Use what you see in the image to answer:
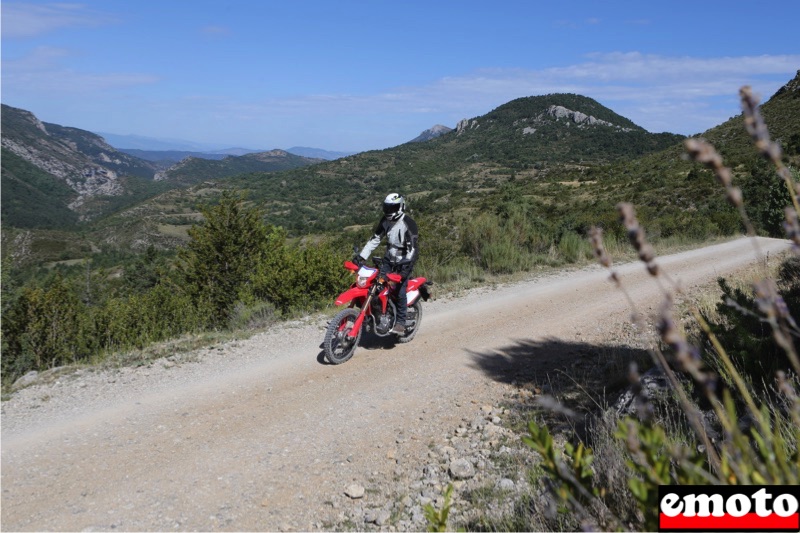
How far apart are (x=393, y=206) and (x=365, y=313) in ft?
4.87

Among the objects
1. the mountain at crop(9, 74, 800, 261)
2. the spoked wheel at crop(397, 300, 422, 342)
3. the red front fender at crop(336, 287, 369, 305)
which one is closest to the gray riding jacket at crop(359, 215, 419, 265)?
the red front fender at crop(336, 287, 369, 305)

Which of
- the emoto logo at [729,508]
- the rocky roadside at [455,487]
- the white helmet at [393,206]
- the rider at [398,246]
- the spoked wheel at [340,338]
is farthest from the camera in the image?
the rider at [398,246]

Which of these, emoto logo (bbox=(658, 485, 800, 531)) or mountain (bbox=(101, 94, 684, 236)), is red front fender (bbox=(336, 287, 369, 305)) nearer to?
emoto logo (bbox=(658, 485, 800, 531))

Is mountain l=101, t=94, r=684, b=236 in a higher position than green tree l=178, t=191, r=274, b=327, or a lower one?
higher

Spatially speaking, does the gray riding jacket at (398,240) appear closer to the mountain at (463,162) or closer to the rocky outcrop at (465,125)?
the mountain at (463,162)

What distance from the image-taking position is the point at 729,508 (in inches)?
55.3

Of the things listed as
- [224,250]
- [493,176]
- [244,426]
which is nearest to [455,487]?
[244,426]

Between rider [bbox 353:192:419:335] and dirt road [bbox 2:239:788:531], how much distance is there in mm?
651

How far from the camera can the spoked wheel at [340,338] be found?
20.5 feet

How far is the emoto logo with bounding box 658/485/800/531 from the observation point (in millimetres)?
1361

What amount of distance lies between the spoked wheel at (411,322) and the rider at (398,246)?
182 mm

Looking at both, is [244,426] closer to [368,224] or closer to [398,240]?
[398,240]

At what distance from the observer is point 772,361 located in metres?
3.91

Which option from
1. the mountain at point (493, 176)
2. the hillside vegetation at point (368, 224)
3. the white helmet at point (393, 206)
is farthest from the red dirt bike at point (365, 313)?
the mountain at point (493, 176)
